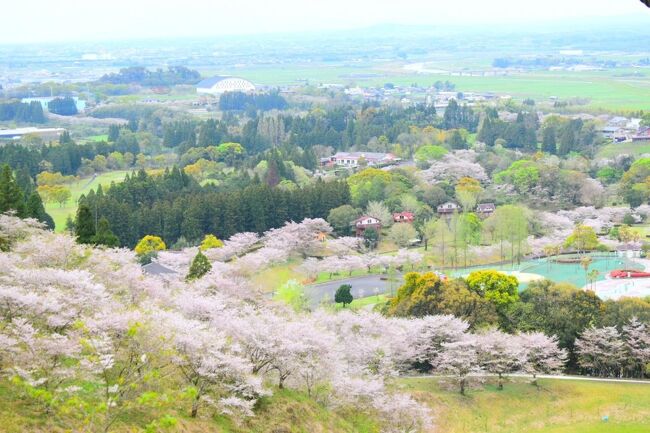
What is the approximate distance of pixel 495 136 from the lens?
220ft

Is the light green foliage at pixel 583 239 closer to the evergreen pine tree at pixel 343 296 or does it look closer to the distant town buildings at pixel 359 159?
the evergreen pine tree at pixel 343 296

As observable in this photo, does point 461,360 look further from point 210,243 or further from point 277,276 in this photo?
point 210,243

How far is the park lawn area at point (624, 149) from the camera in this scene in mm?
61213

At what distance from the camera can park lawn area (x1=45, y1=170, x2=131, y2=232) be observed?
42.2 m

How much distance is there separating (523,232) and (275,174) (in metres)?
16.9

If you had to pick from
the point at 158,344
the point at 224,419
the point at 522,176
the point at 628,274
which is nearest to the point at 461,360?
the point at 224,419

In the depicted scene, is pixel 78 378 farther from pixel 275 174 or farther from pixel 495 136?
pixel 495 136

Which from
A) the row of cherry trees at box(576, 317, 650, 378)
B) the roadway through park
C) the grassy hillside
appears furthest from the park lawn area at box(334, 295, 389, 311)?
the row of cherry trees at box(576, 317, 650, 378)

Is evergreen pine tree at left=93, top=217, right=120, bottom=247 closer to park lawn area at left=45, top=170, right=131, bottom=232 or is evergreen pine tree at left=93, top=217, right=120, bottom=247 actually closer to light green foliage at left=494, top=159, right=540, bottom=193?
park lawn area at left=45, top=170, right=131, bottom=232

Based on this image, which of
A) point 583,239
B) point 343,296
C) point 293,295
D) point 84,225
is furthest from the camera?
point 583,239

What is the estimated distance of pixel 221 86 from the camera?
377 ft

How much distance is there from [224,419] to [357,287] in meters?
18.3

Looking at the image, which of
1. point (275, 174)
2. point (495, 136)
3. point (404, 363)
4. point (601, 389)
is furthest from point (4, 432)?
point (495, 136)

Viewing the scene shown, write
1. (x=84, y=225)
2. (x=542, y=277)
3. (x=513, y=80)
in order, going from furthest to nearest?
(x=513, y=80) → (x=542, y=277) → (x=84, y=225)
